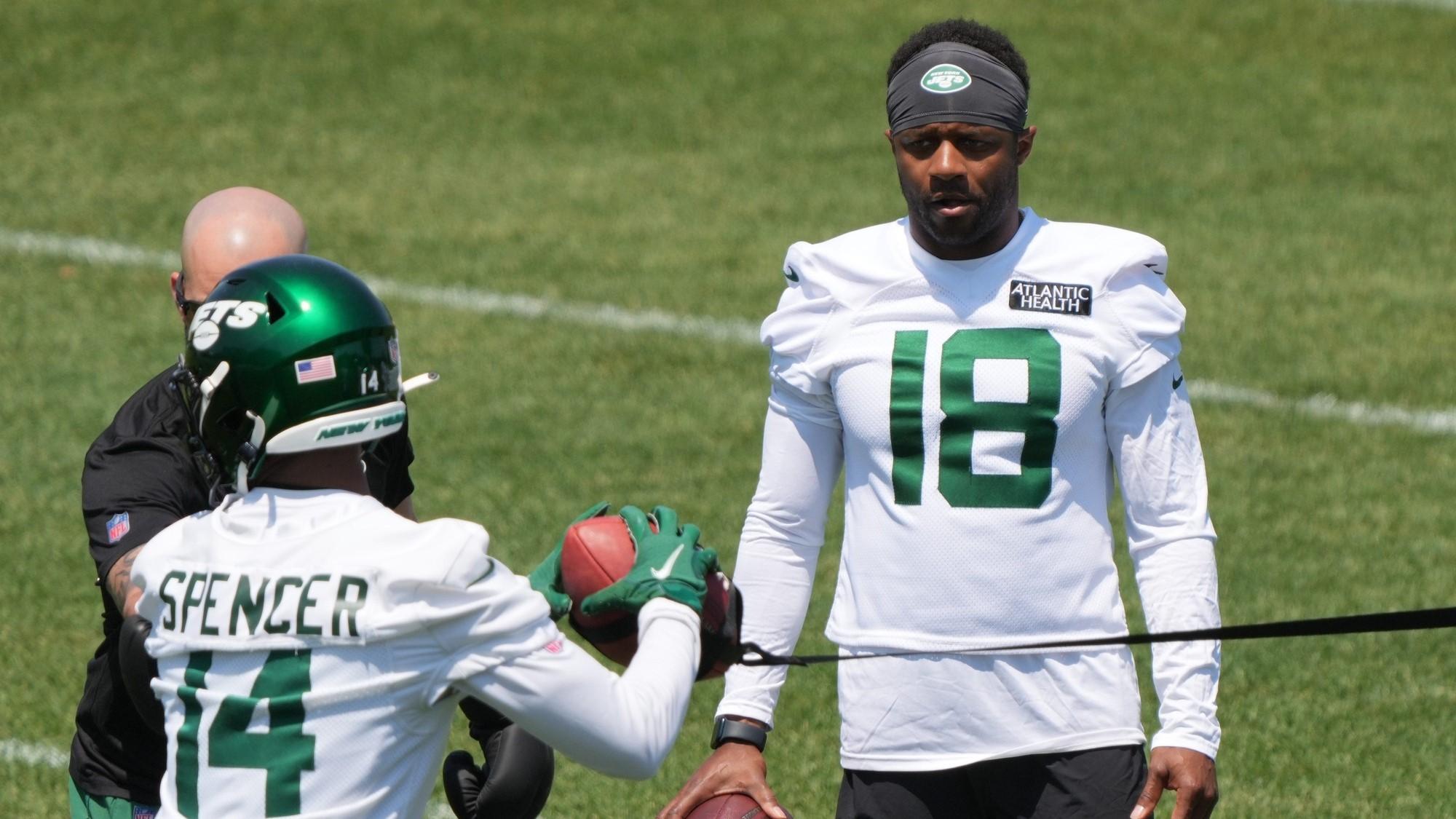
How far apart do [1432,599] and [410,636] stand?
5.89 meters

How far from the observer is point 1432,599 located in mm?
8141

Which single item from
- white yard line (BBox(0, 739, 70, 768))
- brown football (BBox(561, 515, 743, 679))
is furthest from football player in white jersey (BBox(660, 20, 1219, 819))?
white yard line (BBox(0, 739, 70, 768))

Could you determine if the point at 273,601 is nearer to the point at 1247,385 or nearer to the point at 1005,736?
the point at 1005,736

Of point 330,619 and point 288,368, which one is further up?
point 288,368

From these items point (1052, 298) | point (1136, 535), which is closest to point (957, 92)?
point (1052, 298)

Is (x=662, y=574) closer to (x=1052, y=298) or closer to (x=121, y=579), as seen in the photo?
(x=1052, y=298)

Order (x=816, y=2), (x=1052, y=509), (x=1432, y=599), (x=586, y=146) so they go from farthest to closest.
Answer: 1. (x=816, y=2)
2. (x=586, y=146)
3. (x=1432, y=599)
4. (x=1052, y=509)

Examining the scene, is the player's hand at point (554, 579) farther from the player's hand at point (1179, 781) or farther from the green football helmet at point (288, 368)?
the player's hand at point (1179, 781)

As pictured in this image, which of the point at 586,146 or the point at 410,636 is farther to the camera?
the point at 586,146

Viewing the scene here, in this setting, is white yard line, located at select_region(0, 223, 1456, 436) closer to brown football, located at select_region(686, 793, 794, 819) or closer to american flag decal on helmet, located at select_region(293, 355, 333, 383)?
brown football, located at select_region(686, 793, 794, 819)

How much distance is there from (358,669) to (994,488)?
4.94ft

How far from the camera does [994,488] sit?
167 inches

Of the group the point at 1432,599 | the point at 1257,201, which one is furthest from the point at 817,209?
the point at 1432,599

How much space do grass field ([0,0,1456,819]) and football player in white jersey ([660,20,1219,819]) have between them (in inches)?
97.4
